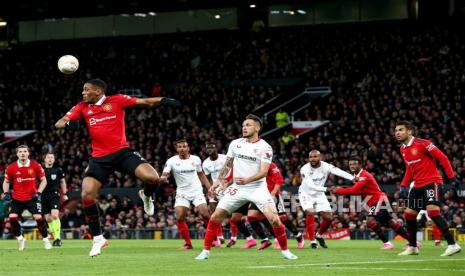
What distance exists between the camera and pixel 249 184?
16047mm

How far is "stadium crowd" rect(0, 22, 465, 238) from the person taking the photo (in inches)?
1441

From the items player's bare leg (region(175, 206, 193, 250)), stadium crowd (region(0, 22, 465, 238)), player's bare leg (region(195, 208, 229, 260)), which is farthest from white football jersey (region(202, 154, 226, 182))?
player's bare leg (region(195, 208, 229, 260))

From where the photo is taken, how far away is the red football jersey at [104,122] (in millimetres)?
16578

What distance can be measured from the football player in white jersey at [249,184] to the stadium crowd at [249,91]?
15.9 metres

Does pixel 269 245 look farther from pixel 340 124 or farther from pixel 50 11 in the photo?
pixel 50 11

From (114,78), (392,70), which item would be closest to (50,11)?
(114,78)

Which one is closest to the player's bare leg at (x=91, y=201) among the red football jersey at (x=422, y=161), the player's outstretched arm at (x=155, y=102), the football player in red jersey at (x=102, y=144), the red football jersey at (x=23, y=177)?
the football player in red jersey at (x=102, y=144)

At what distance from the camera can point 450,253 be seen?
17.4m

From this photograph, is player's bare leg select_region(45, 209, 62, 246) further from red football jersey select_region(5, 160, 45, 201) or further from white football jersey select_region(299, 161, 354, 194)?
white football jersey select_region(299, 161, 354, 194)

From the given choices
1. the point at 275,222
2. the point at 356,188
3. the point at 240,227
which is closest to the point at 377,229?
the point at 356,188

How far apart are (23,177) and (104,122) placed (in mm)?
8036

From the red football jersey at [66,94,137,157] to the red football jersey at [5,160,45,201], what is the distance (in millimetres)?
7659

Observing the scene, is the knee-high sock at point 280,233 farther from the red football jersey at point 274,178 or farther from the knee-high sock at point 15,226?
the knee-high sock at point 15,226

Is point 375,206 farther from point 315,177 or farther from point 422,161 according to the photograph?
point 422,161
